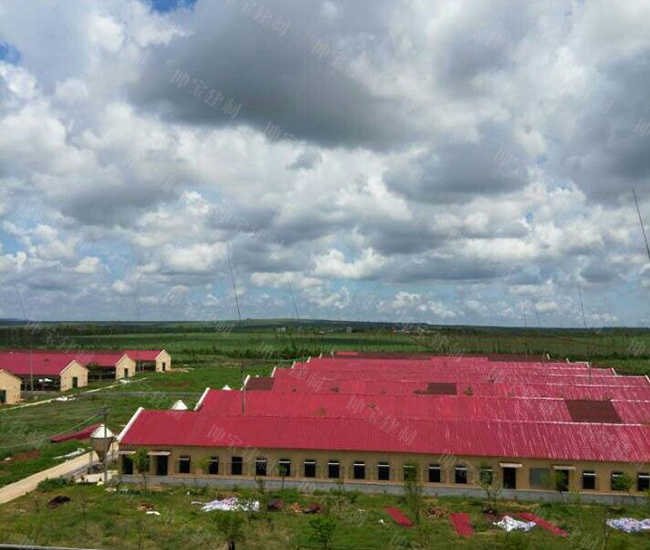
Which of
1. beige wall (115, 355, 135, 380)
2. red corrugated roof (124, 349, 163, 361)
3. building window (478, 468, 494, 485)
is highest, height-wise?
red corrugated roof (124, 349, 163, 361)

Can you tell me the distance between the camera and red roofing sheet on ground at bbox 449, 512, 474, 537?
2560cm

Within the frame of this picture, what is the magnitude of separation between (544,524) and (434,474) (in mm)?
6421

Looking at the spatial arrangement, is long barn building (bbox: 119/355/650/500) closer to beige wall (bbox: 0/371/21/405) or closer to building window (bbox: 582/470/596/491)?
building window (bbox: 582/470/596/491)

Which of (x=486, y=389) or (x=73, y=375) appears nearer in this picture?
(x=486, y=389)

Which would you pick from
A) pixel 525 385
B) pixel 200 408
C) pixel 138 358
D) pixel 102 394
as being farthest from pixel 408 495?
Result: pixel 138 358

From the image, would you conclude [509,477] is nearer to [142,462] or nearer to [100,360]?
[142,462]

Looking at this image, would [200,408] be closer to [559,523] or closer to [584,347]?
[559,523]

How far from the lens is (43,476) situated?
3434 cm

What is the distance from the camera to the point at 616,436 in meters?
32.8

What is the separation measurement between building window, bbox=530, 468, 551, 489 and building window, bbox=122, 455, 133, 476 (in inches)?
800

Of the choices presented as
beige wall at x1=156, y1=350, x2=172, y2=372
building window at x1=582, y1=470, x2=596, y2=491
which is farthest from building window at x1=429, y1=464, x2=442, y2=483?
beige wall at x1=156, y1=350, x2=172, y2=372

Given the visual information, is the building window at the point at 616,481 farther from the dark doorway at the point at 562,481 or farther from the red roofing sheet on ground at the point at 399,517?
the red roofing sheet on ground at the point at 399,517

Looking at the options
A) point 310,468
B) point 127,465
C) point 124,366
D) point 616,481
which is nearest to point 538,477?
point 616,481

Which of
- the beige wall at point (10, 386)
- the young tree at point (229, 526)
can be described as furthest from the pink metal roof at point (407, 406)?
the beige wall at point (10, 386)
